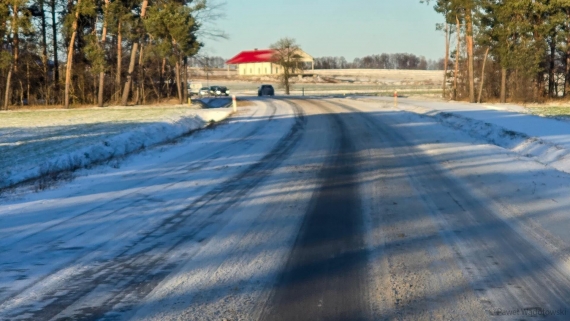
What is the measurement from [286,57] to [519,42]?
4561 centimetres

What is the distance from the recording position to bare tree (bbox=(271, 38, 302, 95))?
3492 inches

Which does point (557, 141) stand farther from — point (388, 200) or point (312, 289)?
point (312, 289)

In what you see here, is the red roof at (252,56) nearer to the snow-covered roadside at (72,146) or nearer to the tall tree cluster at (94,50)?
the tall tree cluster at (94,50)

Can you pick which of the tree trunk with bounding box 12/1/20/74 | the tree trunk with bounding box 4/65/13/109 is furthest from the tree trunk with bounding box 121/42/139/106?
the tree trunk with bounding box 4/65/13/109

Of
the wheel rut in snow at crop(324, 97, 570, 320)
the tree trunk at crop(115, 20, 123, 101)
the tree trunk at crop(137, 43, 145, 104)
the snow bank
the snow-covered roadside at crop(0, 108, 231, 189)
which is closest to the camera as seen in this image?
the wheel rut in snow at crop(324, 97, 570, 320)

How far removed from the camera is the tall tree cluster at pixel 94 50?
1815 inches

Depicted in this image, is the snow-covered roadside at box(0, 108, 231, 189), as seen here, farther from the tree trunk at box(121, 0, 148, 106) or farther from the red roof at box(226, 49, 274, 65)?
the red roof at box(226, 49, 274, 65)

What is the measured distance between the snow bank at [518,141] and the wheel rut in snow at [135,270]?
806cm

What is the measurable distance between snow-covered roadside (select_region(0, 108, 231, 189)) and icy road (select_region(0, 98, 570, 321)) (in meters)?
1.72

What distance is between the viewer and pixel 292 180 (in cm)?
1250

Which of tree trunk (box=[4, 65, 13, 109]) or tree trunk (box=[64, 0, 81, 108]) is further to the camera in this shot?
tree trunk (box=[4, 65, 13, 109])

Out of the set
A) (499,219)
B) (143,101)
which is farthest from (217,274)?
(143,101)

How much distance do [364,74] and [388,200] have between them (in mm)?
134669

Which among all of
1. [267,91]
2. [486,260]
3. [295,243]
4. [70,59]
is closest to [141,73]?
[70,59]
